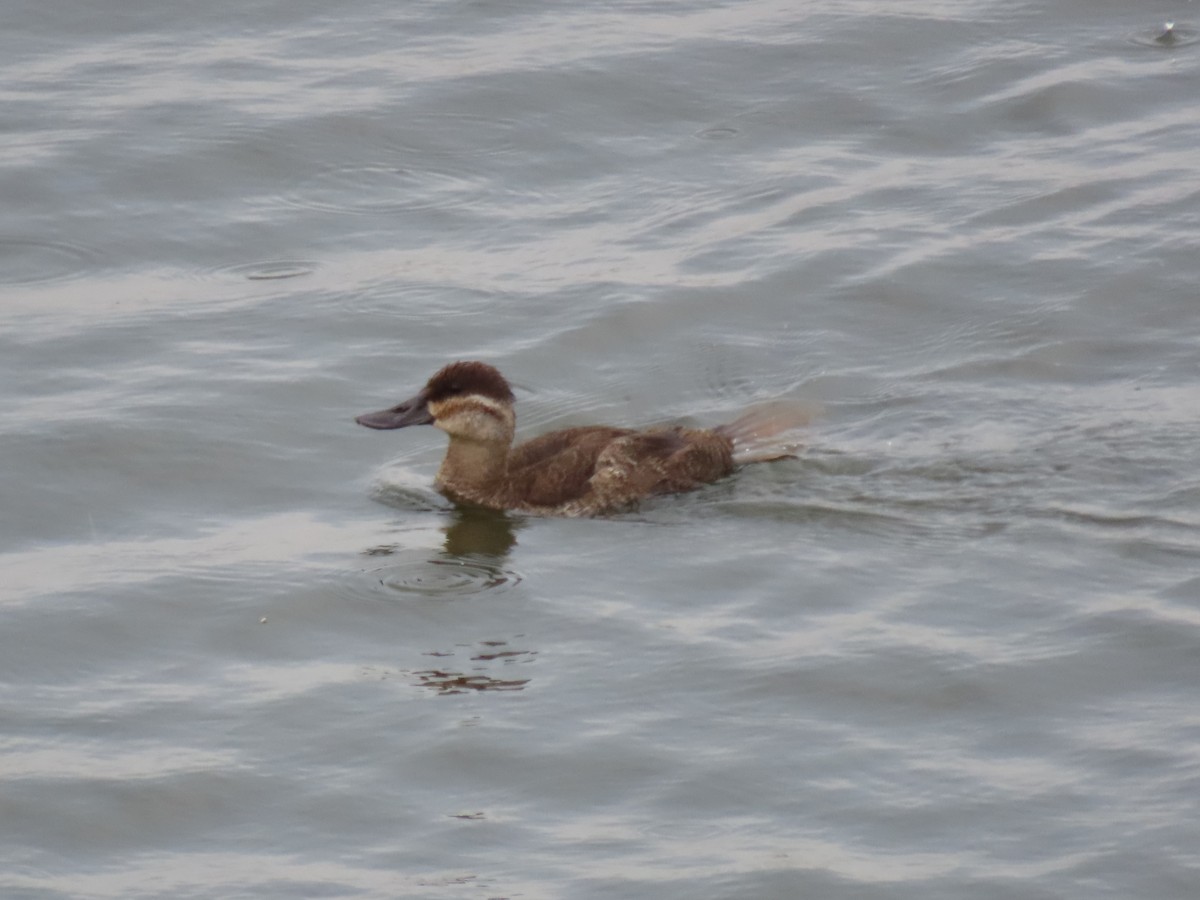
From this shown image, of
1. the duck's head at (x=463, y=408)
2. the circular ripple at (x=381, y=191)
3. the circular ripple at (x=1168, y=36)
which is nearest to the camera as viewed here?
the duck's head at (x=463, y=408)

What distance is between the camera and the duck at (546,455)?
9.85m

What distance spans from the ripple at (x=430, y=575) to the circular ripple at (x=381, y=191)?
448cm

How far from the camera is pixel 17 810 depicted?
276 inches

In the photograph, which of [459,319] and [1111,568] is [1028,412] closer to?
[1111,568]

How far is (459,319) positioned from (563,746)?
16.1 feet

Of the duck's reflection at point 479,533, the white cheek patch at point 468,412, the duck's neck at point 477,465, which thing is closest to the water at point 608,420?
the duck's reflection at point 479,533

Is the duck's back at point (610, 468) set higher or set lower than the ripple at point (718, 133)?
lower

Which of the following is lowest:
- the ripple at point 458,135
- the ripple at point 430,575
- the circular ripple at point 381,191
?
the ripple at point 430,575

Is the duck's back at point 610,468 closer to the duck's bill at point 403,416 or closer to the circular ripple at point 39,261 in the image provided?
the duck's bill at point 403,416

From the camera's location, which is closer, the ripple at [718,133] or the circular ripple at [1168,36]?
the ripple at [718,133]

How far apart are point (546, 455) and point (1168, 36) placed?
823cm

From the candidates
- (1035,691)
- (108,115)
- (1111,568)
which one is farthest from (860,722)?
(108,115)

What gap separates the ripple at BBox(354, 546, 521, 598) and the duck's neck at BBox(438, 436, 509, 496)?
0.82 meters

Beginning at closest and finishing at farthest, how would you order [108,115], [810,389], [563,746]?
[563,746] < [810,389] < [108,115]
